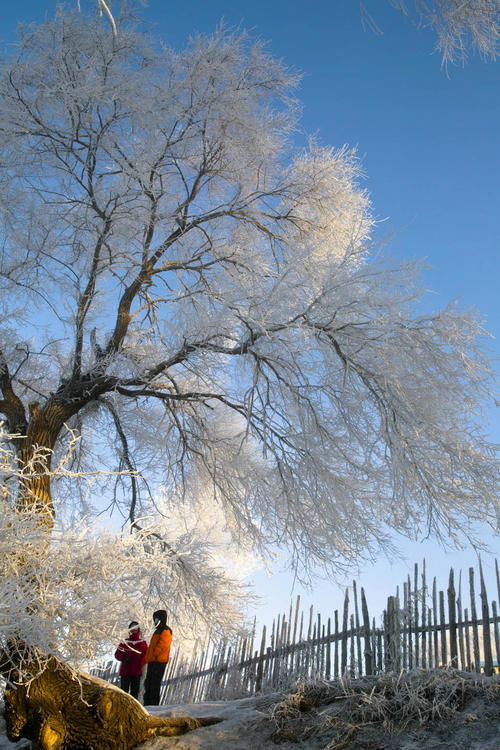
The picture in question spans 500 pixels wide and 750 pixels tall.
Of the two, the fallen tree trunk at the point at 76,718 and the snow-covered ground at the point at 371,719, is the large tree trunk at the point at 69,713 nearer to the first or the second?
the fallen tree trunk at the point at 76,718

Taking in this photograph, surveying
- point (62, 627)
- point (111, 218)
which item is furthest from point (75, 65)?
point (62, 627)

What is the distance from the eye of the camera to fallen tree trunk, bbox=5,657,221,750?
207 inches

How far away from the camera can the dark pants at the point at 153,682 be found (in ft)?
25.5

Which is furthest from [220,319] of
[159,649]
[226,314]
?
[159,649]

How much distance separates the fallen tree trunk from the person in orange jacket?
214 cm

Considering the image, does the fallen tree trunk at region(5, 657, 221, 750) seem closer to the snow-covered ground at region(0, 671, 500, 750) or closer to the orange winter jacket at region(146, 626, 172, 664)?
the snow-covered ground at region(0, 671, 500, 750)

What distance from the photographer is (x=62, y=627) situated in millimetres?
4746

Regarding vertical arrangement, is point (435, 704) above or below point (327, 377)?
below

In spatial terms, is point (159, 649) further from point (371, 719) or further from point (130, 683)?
point (371, 719)

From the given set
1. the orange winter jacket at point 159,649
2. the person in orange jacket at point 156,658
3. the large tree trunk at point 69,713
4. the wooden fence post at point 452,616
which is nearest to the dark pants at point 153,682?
the person in orange jacket at point 156,658

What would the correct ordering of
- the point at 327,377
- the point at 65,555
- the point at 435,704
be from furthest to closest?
the point at 327,377 < the point at 65,555 < the point at 435,704

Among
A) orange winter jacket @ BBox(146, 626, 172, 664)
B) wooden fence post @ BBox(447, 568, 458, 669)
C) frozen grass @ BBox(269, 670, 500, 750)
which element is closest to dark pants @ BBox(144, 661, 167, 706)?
orange winter jacket @ BBox(146, 626, 172, 664)

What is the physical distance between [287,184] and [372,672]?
842 cm

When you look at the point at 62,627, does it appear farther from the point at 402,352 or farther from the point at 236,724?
the point at 402,352
